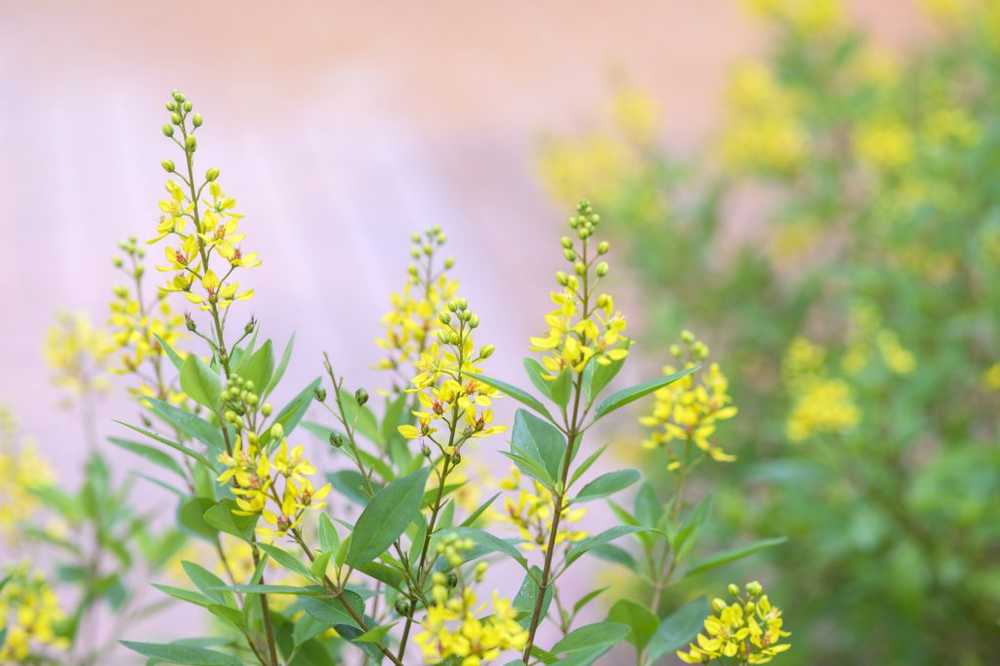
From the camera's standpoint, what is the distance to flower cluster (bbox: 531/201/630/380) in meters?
0.47

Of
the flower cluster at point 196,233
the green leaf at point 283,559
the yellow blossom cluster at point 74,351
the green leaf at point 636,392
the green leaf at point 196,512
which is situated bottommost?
the green leaf at point 283,559

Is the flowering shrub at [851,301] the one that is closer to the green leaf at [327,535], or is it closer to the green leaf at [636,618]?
the green leaf at [636,618]

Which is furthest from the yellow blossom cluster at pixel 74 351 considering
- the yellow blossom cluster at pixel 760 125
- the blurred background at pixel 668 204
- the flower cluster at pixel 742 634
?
the yellow blossom cluster at pixel 760 125

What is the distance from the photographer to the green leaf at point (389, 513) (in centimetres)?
47

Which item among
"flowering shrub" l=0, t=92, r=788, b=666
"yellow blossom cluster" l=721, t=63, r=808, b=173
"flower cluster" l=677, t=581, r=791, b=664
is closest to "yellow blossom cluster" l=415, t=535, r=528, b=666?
"flowering shrub" l=0, t=92, r=788, b=666

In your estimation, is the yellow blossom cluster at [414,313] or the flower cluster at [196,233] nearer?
the flower cluster at [196,233]

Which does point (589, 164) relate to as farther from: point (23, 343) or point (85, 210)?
point (85, 210)

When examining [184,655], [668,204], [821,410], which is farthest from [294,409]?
[668,204]

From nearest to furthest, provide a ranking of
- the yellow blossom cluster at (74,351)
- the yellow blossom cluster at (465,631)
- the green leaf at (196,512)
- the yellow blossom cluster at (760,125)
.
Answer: the yellow blossom cluster at (465,631) < the green leaf at (196,512) < the yellow blossom cluster at (74,351) < the yellow blossom cluster at (760,125)

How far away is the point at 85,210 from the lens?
300 cm

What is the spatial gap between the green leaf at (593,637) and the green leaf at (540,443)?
7cm

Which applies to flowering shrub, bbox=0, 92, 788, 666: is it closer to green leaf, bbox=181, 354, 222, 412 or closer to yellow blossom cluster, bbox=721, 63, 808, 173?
green leaf, bbox=181, 354, 222, 412

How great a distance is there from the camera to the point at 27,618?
0.65m

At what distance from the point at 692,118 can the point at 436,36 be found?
992 millimetres
